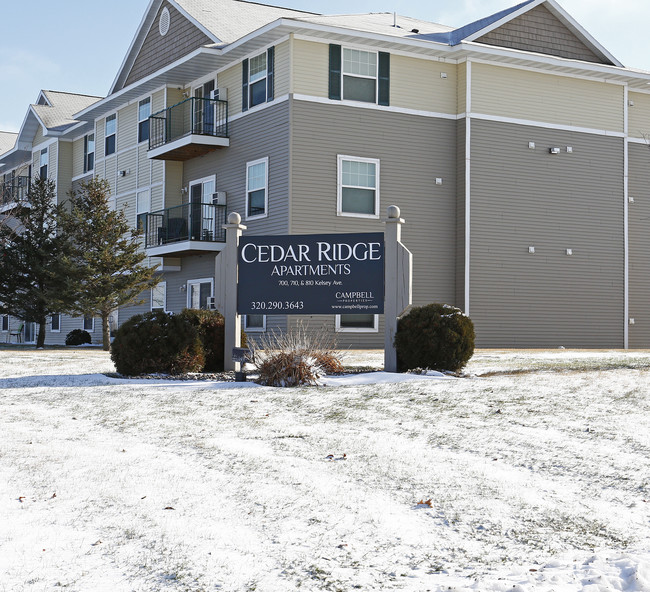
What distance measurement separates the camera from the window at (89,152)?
34906 mm

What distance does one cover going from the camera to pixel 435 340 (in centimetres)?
1245

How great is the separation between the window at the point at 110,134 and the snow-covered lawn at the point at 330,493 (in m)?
24.5

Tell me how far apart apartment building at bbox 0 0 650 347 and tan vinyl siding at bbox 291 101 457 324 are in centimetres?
4

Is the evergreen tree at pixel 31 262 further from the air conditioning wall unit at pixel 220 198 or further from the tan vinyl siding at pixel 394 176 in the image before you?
the tan vinyl siding at pixel 394 176

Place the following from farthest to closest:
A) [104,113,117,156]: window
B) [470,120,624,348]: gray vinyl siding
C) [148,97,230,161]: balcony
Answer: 1. [104,113,117,156]: window
2. [148,97,230,161]: balcony
3. [470,120,624,348]: gray vinyl siding

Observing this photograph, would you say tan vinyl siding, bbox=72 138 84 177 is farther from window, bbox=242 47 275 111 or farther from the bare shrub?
the bare shrub

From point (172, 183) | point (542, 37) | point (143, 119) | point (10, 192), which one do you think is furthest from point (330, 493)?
point (10, 192)

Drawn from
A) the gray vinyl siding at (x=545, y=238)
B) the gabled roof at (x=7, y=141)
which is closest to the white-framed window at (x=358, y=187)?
the gray vinyl siding at (x=545, y=238)

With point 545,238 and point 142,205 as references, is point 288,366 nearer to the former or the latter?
point 545,238

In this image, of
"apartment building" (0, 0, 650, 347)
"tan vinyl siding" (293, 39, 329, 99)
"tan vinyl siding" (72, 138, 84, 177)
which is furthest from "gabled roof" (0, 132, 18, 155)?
"tan vinyl siding" (293, 39, 329, 99)

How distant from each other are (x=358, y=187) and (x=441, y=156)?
2.73 metres

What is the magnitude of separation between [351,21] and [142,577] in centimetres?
2231

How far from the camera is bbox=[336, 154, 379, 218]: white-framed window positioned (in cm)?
2284

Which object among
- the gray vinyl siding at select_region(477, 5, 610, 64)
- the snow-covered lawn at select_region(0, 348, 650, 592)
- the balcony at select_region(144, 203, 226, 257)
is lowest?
the snow-covered lawn at select_region(0, 348, 650, 592)
